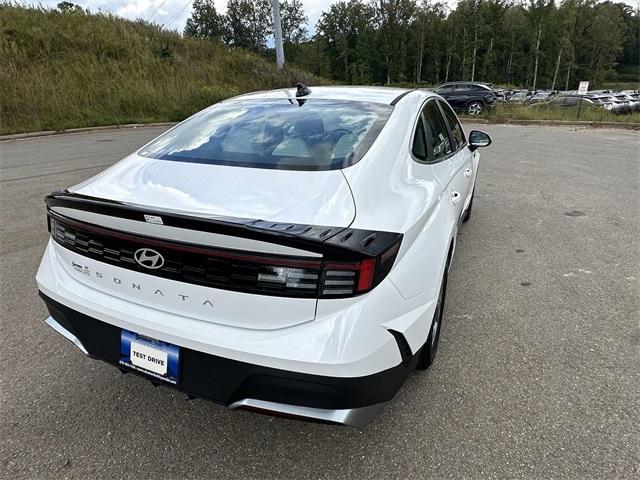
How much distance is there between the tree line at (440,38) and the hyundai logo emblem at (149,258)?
7173 centimetres

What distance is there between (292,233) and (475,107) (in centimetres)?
1921

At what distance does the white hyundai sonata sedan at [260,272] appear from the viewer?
1.43 metres

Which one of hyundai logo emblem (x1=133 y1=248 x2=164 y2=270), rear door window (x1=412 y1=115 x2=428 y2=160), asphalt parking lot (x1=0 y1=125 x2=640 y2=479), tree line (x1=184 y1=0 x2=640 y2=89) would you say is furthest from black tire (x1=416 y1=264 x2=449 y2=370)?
tree line (x1=184 y1=0 x2=640 y2=89)

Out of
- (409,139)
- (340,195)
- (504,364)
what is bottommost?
(504,364)

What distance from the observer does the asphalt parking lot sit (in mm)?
1771

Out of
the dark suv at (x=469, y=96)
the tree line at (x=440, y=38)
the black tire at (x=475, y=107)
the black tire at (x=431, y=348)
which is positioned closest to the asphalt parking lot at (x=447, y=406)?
the black tire at (x=431, y=348)

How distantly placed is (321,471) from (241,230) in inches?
43.3

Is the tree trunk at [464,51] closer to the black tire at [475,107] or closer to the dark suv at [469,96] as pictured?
the dark suv at [469,96]

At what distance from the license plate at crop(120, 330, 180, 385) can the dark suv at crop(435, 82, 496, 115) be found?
62.1ft

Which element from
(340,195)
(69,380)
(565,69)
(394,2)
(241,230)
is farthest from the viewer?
(565,69)

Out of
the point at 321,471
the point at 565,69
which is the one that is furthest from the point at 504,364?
the point at 565,69

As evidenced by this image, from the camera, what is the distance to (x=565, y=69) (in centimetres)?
7400

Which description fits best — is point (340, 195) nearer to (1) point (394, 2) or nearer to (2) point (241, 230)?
(2) point (241, 230)

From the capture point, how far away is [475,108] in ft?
60.1
